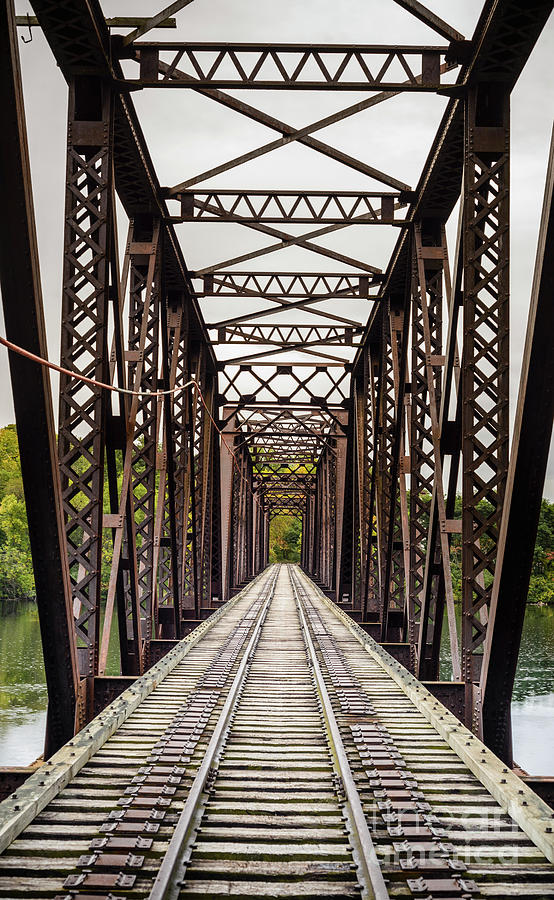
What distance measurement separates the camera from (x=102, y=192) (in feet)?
28.9

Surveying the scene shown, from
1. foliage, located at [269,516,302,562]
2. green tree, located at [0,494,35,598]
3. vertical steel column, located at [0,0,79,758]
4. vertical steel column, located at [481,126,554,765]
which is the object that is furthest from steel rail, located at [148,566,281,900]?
foliage, located at [269,516,302,562]

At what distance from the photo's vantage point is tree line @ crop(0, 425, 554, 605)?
49.2 m

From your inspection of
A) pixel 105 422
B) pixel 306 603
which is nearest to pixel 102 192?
pixel 105 422

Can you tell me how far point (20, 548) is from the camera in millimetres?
51594

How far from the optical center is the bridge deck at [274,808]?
13.1 ft

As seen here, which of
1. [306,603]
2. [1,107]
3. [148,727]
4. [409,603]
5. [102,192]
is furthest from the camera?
[306,603]

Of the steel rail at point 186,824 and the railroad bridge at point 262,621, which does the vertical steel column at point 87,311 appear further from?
the steel rail at point 186,824

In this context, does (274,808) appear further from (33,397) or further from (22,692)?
(22,692)

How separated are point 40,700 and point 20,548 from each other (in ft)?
103

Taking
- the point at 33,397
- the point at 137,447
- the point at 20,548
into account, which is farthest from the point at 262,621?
the point at 20,548

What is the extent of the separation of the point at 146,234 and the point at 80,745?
357 inches

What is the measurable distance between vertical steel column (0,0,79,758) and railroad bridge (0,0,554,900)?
20 mm

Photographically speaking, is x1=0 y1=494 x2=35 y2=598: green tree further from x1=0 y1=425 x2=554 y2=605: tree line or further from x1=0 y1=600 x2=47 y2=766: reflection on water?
x1=0 y1=600 x2=47 y2=766: reflection on water

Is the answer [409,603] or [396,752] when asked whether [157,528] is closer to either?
[409,603]
